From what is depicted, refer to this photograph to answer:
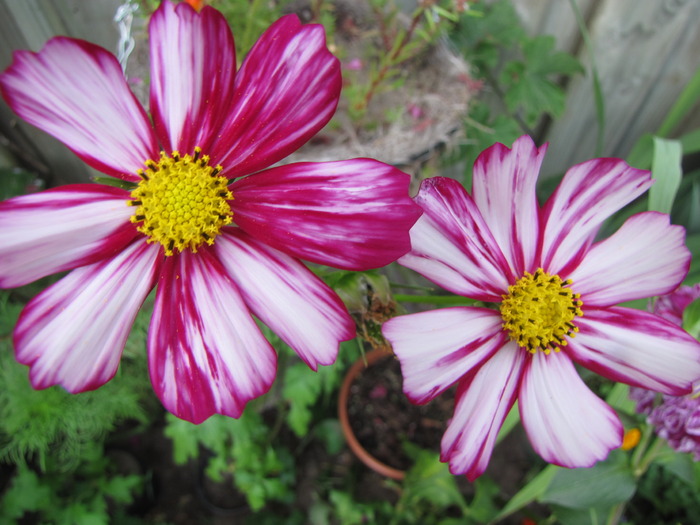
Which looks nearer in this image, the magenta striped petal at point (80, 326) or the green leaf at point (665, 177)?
the magenta striped petal at point (80, 326)

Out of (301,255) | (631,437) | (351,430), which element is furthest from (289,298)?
(351,430)

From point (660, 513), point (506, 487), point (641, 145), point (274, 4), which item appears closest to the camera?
point (641, 145)

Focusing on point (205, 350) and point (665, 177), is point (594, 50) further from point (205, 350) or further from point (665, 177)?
point (205, 350)

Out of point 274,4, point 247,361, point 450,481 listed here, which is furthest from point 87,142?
point 450,481

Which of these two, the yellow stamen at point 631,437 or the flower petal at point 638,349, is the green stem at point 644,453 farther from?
the flower petal at point 638,349

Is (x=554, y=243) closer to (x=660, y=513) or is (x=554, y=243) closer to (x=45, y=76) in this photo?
(x=45, y=76)

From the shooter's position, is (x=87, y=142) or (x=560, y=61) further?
(x=560, y=61)

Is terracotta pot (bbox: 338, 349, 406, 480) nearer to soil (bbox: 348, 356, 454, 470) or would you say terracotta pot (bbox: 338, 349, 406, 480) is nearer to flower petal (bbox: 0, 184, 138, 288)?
soil (bbox: 348, 356, 454, 470)

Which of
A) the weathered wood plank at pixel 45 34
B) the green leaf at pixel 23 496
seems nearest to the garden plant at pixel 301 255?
the weathered wood plank at pixel 45 34
